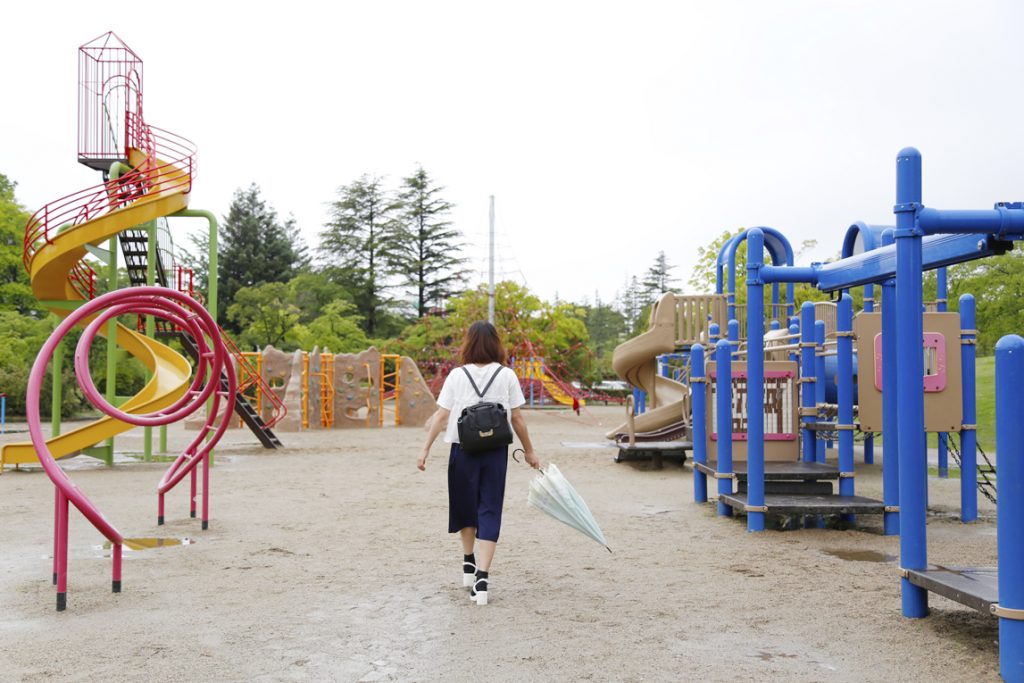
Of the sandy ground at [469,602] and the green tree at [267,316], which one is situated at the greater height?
the green tree at [267,316]

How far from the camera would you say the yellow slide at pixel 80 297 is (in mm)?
13500

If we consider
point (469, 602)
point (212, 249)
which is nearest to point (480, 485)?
point (469, 602)

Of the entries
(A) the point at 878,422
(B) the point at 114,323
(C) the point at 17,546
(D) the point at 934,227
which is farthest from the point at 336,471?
(D) the point at 934,227

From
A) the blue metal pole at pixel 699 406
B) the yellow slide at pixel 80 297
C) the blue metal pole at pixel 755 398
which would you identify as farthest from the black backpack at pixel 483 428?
the yellow slide at pixel 80 297

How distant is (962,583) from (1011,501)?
0.81 meters

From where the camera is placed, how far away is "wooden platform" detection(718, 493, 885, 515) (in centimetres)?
784

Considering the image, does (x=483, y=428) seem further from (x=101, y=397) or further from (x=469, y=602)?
(x=101, y=397)

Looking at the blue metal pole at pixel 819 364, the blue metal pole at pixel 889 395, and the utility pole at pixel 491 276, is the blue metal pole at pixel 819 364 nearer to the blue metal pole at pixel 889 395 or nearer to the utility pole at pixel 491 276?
the blue metal pole at pixel 889 395

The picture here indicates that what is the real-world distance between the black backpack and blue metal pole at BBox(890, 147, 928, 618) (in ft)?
7.58

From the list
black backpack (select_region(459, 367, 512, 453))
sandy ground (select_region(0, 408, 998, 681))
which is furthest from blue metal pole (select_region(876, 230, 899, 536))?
black backpack (select_region(459, 367, 512, 453))

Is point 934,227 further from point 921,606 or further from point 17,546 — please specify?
point 17,546

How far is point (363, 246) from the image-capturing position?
57.1 metres

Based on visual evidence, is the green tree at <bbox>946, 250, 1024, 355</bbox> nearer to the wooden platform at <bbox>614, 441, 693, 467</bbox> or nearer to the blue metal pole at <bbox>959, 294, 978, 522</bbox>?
the wooden platform at <bbox>614, 441, 693, 467</bbox>

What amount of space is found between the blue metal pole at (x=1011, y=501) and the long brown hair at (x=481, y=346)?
9.61ft
